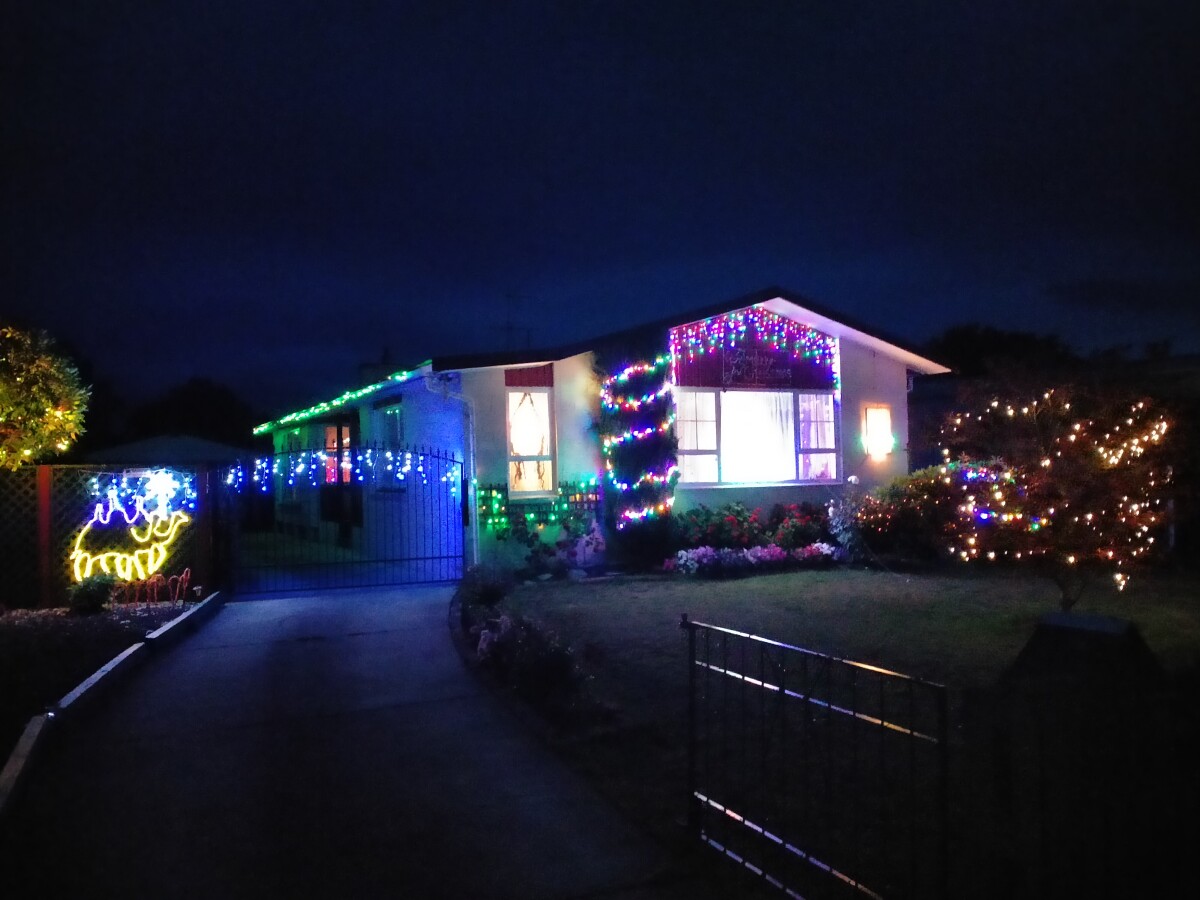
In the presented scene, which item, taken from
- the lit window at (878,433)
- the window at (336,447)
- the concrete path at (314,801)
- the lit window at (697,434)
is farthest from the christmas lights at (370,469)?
the lit window at (878,433)

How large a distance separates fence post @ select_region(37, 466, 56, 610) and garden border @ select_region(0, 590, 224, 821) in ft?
5.83

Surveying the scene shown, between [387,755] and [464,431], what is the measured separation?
8.52 metres

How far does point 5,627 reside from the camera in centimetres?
1020

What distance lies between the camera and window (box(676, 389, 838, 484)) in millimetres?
17750

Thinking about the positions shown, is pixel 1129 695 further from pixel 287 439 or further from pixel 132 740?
pixel 287 439

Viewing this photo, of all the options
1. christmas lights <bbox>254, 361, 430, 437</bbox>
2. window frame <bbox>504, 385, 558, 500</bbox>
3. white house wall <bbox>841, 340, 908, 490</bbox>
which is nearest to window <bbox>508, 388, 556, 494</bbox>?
window frame <bbox>504, 385, 558, 500</bbox>

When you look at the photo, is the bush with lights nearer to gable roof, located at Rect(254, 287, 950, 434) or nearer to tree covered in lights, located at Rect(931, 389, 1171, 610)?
tree covered in lights, located at Rect(931, 389, 1171, 610)

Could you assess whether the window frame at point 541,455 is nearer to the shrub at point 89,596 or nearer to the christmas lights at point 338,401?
the christmas lights at point 338,401

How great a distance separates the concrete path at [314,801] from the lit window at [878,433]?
38.6ft

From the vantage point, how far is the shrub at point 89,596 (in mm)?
11086

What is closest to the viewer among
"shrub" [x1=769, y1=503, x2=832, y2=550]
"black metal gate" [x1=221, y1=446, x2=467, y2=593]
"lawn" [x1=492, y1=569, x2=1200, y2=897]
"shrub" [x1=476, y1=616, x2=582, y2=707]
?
"lawn" [x1=492, y1=569, x2=1200, y2=897]

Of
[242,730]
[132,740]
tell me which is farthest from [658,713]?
[132,740]

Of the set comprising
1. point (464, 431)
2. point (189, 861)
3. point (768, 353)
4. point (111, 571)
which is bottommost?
point (189, 861)

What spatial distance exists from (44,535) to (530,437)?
677 cm
